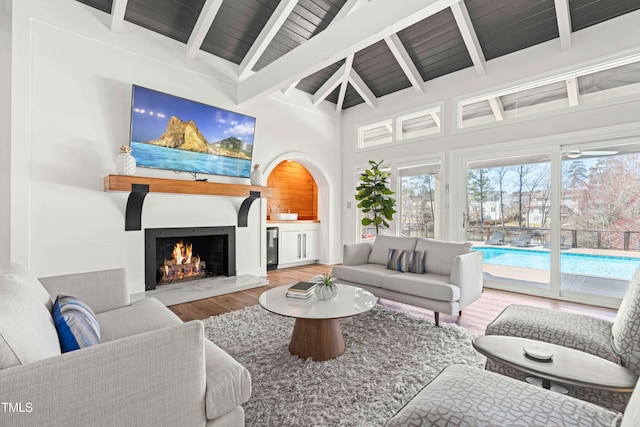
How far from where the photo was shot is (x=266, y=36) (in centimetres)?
416

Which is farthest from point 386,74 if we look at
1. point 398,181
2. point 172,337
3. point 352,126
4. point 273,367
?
point 172,337

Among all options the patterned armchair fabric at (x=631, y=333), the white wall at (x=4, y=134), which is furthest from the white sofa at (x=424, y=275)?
the white wall at (x=4, y=134)

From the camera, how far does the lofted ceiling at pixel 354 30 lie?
127 inches

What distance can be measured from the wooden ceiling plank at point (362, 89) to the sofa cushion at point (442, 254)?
11.3ft

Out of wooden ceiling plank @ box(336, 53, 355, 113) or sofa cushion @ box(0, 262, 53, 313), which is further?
wooden ceiling plank @ box(336, 53, 355, 113)

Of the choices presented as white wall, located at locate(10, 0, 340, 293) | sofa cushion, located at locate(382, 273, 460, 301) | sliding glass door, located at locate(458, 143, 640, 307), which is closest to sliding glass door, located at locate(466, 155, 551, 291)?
sliding glass door, located at locate(458, 143, 640, 307)

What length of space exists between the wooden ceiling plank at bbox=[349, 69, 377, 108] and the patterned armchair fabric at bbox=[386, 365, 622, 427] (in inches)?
211

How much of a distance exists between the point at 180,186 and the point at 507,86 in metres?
4.73

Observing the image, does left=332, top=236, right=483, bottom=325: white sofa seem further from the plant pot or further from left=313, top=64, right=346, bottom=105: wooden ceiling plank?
left=313, top=64, right=346, bottom=105: wooden ceiling plank

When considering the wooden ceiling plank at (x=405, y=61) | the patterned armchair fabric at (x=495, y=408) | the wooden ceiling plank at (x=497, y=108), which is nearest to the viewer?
the patterned armchair fabric at (x=495, y=408)

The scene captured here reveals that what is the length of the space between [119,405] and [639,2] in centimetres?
562

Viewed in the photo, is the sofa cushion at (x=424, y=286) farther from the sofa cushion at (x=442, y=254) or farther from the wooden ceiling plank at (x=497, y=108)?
the wooden ceiling plank at (x=497, y=108)

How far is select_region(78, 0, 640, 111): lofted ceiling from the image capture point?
321 centimetres

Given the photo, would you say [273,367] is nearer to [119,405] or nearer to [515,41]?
[119,405]
